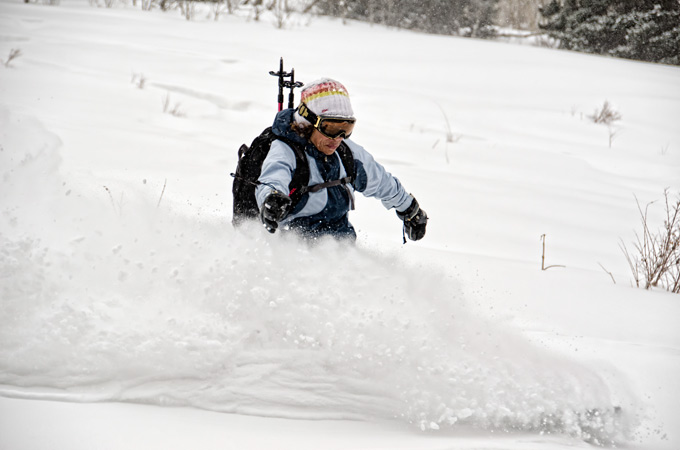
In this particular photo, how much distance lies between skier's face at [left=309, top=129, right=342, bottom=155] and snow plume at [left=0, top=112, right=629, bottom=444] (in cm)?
42

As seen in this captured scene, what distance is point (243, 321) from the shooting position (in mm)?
2107

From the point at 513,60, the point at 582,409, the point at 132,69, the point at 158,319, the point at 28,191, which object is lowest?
the point at 582,409

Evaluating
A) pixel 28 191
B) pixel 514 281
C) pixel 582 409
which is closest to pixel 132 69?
pixel 28 191

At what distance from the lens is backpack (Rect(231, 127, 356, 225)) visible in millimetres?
2414

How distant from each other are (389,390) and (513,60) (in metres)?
9.48

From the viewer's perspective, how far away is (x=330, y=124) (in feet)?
7.95

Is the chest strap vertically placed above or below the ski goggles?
below

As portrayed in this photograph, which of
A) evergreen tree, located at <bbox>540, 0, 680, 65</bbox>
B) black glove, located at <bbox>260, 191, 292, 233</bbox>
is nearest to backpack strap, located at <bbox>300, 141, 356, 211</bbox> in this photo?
black glove, located at <bbox>260, 191, 292, 233</bbox>

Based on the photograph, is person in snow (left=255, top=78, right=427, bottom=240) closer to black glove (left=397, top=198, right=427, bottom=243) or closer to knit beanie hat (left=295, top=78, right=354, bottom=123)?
knit beanie hat (left=295, top=78, right=354, bottom=123)

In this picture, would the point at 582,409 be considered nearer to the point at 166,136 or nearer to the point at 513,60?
the point at 166,136

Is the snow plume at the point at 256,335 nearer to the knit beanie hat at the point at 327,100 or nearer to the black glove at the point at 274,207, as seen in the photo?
the black glove at the point at 274,207

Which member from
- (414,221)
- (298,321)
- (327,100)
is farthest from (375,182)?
(298,321)

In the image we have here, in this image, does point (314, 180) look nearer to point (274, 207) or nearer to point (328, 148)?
point (328, 148)

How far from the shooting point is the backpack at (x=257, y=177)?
2.41m
